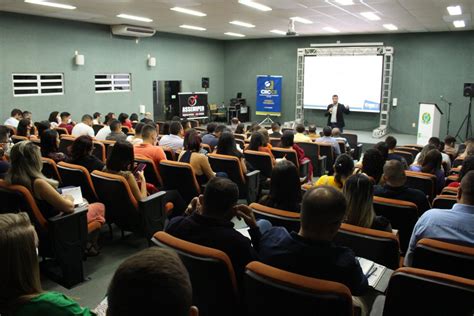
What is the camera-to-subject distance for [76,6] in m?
8.11

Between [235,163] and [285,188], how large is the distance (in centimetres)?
204

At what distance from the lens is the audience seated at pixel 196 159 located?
4559 millimetres

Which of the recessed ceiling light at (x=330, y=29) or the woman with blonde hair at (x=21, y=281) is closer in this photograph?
the woman with blonde hair at (x=21, y=281)

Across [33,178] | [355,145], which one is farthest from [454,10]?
[33,178]

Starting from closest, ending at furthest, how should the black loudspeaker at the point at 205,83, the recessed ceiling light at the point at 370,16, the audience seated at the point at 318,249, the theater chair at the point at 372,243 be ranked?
1. the audience seated at the point at 318,249
2. the theater chair at the point at 372,243
3. the recessed ceiling light at the point at 370,16
4. the black loudspeaker at the point at 205,83

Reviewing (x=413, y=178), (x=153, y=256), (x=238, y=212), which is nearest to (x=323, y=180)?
(x=413, y=178)

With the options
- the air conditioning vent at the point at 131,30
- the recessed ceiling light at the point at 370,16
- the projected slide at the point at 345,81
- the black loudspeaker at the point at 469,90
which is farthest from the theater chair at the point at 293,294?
the projected slide at the point at 345,81

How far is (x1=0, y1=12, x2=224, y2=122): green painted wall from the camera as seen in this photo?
29.6 ft

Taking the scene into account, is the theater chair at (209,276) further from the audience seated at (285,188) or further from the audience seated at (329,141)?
the audience seated at (329,141)

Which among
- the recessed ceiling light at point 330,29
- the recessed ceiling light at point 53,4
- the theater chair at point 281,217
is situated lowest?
the theater chair at point 281,217

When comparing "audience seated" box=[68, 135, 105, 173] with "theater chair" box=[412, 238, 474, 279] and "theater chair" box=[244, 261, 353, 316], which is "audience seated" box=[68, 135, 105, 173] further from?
"theater chair" box=[412, 238, 474, 279]

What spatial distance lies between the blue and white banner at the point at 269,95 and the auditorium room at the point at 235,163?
8 cm

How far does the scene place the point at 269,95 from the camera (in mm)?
14742

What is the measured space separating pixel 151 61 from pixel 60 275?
1005 centimetres
